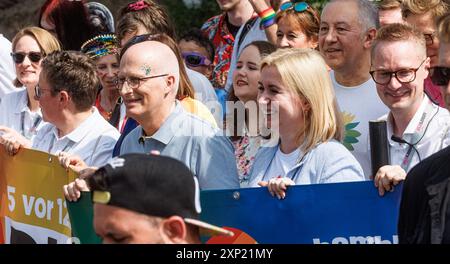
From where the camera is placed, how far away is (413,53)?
5.62 meters

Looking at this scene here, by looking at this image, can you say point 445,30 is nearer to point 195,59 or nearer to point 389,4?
point 389,4

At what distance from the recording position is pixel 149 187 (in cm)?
354

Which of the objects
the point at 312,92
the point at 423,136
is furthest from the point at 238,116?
the point at 423,136

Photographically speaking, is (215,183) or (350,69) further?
(350,69)

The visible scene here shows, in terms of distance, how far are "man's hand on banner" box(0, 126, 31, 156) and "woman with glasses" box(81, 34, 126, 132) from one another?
1.16 meters

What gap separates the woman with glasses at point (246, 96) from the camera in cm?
671

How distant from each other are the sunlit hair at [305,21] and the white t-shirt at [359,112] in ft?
2.10

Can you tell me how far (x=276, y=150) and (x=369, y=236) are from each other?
888 mm

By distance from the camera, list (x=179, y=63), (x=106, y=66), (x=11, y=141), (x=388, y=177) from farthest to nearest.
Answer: (x=106, y=66) → (x=11, y=141) → (x=179, y=63) → (x=388, y=177)

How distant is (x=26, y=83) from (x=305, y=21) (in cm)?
235

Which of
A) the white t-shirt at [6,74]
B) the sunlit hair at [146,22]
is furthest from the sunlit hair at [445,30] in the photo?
the white t-shirt at [6,74]

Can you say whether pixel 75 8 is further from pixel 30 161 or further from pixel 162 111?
pixel 162 111
